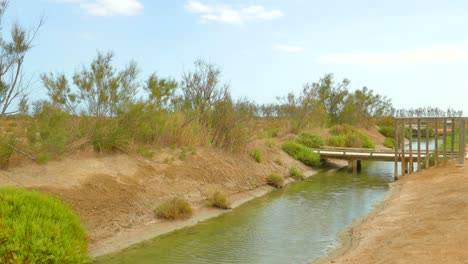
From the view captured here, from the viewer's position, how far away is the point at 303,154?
2705cm

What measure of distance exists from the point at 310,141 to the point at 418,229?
21182 mm

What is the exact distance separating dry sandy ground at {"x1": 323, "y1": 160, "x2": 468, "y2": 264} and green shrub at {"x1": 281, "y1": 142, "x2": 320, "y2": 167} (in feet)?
31.2

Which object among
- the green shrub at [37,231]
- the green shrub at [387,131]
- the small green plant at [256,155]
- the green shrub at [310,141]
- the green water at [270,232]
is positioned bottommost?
the green water at [270,232]

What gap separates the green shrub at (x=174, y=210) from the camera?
1354 centimetres

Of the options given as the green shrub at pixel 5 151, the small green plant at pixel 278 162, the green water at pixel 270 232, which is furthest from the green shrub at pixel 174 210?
the small green plant at pixel 278 162

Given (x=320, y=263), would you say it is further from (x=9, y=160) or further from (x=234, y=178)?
(x=234, y=178)

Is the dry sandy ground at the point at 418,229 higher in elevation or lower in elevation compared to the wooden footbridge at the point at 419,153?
lower

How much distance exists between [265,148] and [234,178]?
6372 millimetres

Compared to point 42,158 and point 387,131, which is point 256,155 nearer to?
point 42,158

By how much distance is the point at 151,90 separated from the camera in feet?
63.8

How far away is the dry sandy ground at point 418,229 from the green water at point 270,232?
0.88 meters

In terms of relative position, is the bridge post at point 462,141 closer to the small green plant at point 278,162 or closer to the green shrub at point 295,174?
the green shrub at point 295,174

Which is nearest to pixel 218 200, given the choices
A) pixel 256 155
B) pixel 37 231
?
pixel 256 155

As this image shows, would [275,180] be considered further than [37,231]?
Yes
